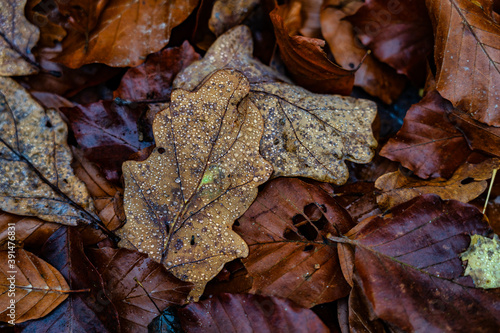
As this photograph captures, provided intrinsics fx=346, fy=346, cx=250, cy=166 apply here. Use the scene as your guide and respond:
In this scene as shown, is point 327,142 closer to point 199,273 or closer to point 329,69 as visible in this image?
point 329,69

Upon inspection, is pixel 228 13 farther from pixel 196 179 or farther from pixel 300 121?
pixel 196 179

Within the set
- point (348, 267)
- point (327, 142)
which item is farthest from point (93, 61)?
point (348, 267)

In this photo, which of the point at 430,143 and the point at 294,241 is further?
the point at 430,143

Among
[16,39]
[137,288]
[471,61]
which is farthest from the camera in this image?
[16,39]

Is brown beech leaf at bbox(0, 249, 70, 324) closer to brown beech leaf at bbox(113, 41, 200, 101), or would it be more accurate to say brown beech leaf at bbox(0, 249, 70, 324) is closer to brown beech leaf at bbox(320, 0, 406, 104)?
brown beech leaf at bbox(113, 41, 200, 101)

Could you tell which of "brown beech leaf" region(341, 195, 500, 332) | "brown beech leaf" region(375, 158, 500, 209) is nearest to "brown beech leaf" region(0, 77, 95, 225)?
"brown beech leaf" region(341, 195, 500, 332)

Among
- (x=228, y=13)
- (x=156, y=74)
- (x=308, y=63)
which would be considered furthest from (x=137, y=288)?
(x=228, y=13)

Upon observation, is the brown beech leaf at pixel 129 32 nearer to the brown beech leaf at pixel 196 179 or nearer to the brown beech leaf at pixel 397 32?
the brown beech leaf at pixel 196 179
